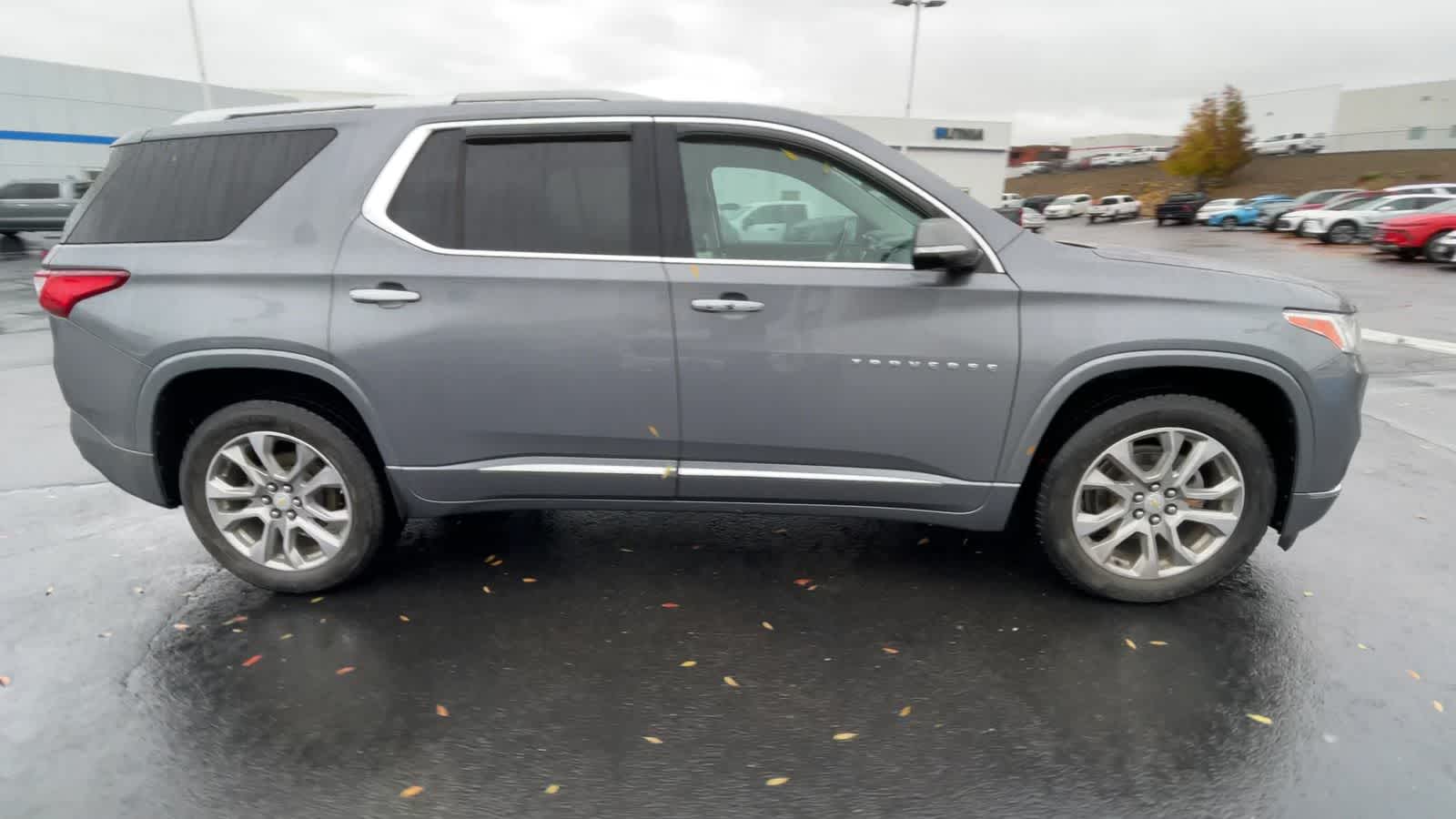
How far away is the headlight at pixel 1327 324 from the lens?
319 cm

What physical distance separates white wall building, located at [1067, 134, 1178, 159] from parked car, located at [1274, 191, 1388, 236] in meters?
80.7

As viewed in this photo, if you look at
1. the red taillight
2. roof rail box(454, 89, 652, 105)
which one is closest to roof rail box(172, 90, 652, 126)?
roof rail box(454, 89, 652, 105)

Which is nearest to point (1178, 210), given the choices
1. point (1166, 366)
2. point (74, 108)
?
point (1166, 366)

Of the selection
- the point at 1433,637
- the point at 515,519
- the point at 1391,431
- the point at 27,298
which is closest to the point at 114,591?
the point at 515,519

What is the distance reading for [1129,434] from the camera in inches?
129

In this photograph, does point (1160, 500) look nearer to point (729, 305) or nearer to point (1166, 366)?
point (1166, 366)

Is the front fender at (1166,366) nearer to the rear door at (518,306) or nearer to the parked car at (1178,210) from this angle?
the rear door at (518,306)

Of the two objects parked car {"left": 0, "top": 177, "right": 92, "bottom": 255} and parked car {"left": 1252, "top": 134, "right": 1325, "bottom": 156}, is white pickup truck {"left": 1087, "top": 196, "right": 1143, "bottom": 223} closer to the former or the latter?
parked car {"left": 1252, "top": 134, "right": 1325, "bottom": 156}

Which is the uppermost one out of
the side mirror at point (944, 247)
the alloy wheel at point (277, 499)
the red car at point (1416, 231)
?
the side mirror at point (944, 247)

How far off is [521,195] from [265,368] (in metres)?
1.21

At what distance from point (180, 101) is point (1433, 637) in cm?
4201

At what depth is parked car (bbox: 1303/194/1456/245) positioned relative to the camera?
24.6m

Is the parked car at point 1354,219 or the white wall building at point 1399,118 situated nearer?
the parked car at point 1354,219

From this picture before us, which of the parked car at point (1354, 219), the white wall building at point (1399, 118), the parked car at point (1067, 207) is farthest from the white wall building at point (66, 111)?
the white wall building at point (1399, 118)
